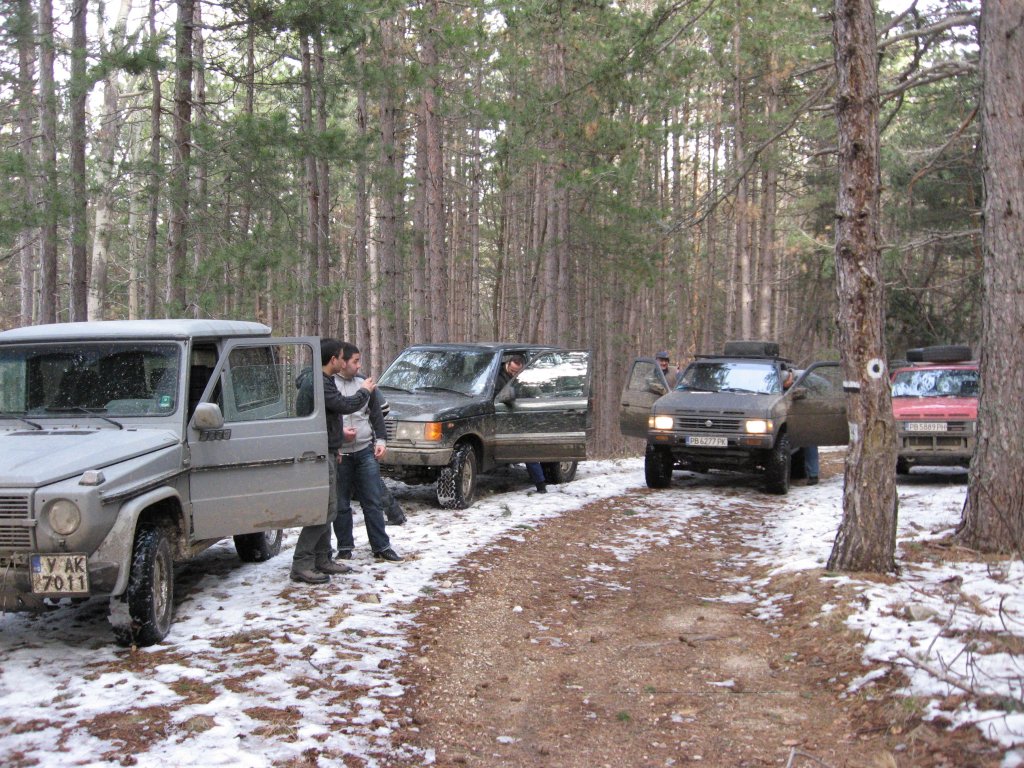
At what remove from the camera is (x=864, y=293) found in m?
6.87

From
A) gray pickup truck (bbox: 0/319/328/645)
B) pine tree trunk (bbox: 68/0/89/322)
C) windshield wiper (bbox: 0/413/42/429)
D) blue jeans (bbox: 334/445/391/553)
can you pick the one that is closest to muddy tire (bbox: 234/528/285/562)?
blue jeans (bbox: 334/445/391/553)

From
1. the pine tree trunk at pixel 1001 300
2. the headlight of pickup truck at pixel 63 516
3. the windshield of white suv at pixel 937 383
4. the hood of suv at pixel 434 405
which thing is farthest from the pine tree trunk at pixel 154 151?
the windshield of white suv at pixel 937 383

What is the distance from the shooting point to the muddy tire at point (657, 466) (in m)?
12.7

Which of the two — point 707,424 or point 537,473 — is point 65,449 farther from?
point 707,424

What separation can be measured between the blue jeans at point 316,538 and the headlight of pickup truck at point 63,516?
2.03 meters

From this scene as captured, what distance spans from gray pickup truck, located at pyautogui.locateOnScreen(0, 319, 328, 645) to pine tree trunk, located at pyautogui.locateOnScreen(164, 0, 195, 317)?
719 cm

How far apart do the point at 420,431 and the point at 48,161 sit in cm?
728

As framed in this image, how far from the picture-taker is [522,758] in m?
4.24

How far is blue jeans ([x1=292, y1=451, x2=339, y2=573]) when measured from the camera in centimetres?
676

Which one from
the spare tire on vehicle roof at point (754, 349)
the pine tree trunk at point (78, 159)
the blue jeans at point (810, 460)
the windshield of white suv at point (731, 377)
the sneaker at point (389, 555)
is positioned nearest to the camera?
the sneaker at point (389, 555)

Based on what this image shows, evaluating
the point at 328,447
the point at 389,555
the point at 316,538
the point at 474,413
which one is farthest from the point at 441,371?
the point at 316,538

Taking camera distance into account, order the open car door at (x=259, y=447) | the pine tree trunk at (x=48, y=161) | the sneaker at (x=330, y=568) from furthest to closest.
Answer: the pine tree trunk at (x=48, y=161), the sneaker at (x=330, y=568), the open car door at (x=259, y=447)

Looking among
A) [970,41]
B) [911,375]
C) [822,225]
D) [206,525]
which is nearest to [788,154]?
[822,225]

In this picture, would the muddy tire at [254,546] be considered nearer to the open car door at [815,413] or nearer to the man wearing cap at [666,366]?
the open car door at [815,413]
